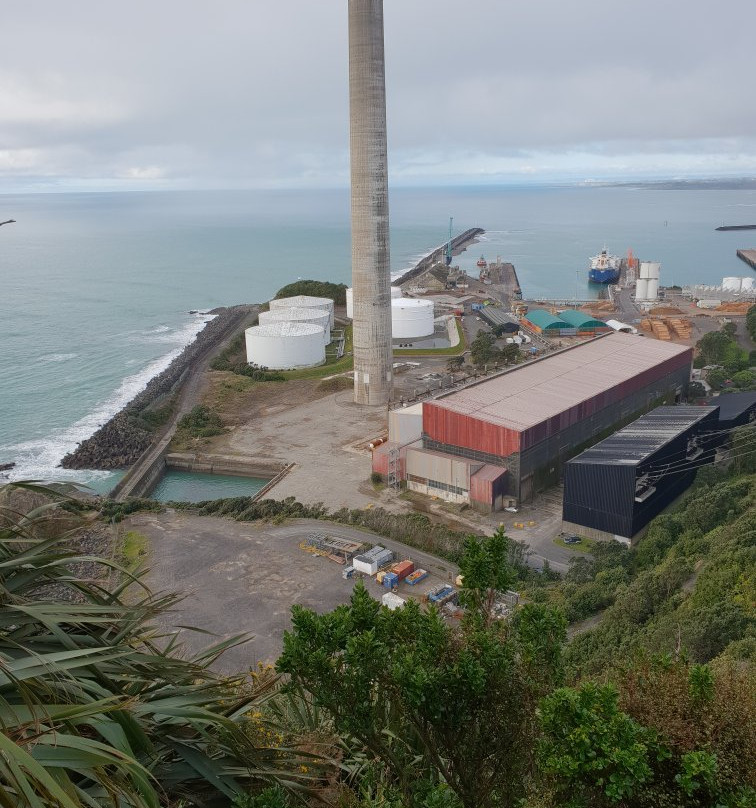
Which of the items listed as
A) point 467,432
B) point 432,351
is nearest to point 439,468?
point 467,432

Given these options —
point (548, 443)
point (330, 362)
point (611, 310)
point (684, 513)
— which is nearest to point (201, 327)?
point (330, 362)

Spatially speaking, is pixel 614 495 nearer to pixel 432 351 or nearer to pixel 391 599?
pixel 391 599

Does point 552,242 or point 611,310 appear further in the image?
point 552,242

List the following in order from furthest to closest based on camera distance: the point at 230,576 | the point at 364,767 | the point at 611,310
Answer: the point at 611,310, the point at 230,576, the point at 364,767

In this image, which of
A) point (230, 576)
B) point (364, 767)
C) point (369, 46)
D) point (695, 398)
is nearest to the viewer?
point (364, 767)

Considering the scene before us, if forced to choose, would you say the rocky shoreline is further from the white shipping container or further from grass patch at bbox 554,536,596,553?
the white shipping container

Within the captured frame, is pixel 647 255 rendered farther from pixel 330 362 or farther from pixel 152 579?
pixel 152 579

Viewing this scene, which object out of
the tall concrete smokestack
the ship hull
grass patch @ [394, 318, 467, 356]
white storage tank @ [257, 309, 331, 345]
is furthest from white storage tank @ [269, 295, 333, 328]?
the ship hull
